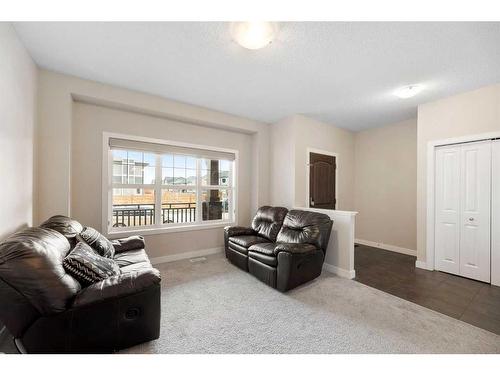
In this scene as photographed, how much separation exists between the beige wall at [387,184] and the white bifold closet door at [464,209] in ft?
2.97

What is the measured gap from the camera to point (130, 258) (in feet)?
7.69

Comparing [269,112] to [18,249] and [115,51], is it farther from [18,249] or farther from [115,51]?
[18,249]

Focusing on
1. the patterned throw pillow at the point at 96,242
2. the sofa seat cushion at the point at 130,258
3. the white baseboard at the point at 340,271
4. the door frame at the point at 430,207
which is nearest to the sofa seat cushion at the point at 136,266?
the sofa seat cushion at the point at 130,258

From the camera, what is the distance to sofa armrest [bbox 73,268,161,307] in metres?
1.36

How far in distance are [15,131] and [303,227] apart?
10.8 feet

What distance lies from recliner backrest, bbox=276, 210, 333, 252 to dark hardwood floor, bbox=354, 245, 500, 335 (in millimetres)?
772

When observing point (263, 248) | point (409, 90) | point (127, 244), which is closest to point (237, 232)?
point (263, 248)

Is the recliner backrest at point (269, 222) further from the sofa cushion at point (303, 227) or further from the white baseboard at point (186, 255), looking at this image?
the white baseboard at point (186, 255)

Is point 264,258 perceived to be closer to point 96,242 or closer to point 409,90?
point 96,242

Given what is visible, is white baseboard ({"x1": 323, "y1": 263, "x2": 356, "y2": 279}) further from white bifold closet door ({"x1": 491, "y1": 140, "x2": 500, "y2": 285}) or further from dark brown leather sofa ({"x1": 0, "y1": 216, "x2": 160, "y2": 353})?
dark brown leather sofa ({"x1": 0, "y1": 216, "x2": 160, "y2": 353})

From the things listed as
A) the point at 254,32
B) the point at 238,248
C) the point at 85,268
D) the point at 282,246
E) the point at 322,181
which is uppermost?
the point at 254,32

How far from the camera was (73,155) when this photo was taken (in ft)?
9.29
